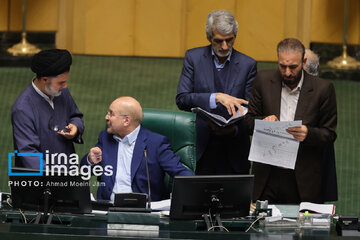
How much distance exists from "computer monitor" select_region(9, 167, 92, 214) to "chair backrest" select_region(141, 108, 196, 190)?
3.48ft

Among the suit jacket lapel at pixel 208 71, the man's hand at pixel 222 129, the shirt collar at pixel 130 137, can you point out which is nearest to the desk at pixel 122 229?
the shirt collar at pixel 130 137

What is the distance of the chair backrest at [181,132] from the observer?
4.98 metres

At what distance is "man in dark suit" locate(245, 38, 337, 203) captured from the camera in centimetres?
490

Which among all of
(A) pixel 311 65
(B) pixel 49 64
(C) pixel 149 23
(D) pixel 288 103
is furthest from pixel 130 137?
(C) pixel 149 23

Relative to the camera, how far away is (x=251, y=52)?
11805mm

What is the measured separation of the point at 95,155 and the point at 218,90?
1.13 m

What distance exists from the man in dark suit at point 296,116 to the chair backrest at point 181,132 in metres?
0.37

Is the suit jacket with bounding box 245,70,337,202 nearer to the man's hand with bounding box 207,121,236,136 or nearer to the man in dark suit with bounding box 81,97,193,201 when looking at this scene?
the man's hand with bounding box 207,121,236,136

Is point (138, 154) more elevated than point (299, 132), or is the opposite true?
point (299, 132)

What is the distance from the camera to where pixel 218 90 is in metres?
5.33

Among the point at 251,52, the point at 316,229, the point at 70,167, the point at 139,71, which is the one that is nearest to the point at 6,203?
the point at 70,167

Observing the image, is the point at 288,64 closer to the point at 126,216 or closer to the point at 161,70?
the point at 126,216

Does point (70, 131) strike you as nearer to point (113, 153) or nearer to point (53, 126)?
point (53, 126)

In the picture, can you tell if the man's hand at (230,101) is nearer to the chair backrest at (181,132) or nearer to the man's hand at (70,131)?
the chair backrest at (181,132)
